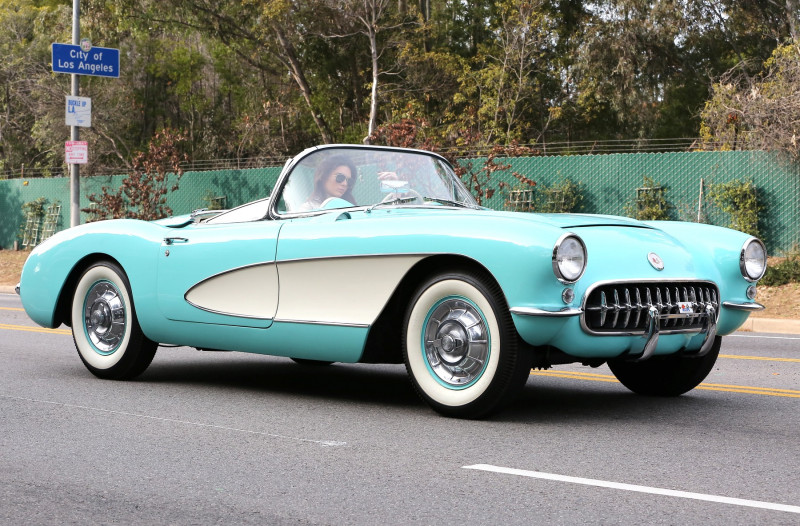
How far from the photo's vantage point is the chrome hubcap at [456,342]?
18.9ft

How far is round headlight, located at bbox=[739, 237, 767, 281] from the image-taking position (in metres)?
6.49

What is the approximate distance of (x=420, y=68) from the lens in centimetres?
3497

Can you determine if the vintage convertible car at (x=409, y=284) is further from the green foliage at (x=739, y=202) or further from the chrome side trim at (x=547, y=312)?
the green foliage at (x=739, y=202)

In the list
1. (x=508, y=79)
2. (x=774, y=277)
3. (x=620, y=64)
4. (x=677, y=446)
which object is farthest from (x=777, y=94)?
(x=677, y=446)

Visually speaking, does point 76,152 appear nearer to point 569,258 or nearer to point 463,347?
point 463,347

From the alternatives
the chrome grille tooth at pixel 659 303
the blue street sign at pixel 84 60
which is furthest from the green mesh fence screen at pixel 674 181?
the chrome grille tooth at pixel 659 303

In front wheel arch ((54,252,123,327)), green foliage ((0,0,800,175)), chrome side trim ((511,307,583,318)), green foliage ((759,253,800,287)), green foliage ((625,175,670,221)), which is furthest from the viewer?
green foliage ((0,0,800,175))

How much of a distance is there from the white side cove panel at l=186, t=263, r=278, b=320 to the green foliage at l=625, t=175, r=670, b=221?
1340 centimetres

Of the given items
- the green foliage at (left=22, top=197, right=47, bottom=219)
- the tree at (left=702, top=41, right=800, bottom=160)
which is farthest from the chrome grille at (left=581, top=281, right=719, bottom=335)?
the green foliage at (left=22, top=197, right=47, bottom=219)

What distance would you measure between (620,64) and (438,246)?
2617cm

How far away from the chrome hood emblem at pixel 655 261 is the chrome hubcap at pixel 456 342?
1001mm

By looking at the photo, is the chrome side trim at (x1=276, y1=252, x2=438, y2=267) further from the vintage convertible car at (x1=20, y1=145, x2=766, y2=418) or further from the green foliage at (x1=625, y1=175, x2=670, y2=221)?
the green foliage at (x1=625, y1=175, x2=670, y2=221)

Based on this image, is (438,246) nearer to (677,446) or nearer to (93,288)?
(677,446)

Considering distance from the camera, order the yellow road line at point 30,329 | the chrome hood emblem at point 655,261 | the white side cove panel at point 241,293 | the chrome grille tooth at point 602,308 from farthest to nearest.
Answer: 1. the yellow road line at point 30,329
2. the white side cove panel at point 241,293
3. the chrome hood emblem at point 655,261
4. the chrome grille tooth at point 602,308
